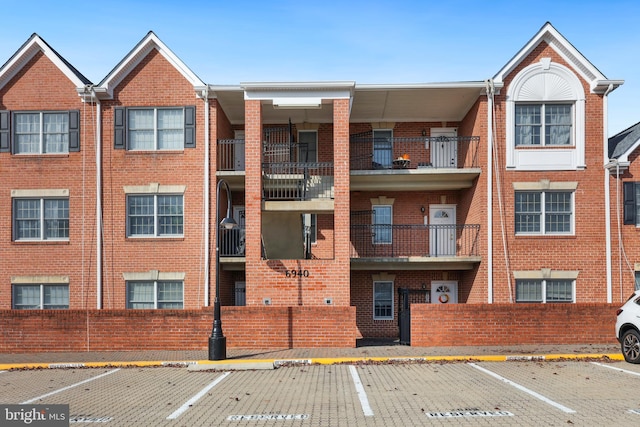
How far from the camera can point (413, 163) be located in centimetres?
2261

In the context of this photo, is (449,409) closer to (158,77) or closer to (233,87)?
(233,87)

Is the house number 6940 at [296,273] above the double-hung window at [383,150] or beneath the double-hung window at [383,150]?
beneath

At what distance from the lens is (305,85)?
742 inches

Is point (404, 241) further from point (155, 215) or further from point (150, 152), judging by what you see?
point (150, 152)

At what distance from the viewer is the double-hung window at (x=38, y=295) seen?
21.0 m

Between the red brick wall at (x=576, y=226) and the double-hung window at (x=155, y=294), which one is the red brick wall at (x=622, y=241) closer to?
the red brick wall at (x=576, y=226)

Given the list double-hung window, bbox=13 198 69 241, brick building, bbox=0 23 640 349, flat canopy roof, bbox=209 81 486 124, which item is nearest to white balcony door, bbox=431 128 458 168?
flat canopy roof, bbox=209 81 486 124

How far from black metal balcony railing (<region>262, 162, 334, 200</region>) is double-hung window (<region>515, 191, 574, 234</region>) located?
637 cm

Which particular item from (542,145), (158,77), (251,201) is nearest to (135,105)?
(158,77)

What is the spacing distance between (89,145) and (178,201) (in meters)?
3.52

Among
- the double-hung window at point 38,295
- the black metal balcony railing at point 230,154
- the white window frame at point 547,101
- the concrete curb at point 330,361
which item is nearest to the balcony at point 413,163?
the white window frame at point 547,101

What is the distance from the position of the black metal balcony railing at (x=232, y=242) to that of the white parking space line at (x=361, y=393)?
26.8 feet

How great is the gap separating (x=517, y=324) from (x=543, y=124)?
23.9 ft

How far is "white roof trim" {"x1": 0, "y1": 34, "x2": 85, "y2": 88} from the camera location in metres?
20.8
